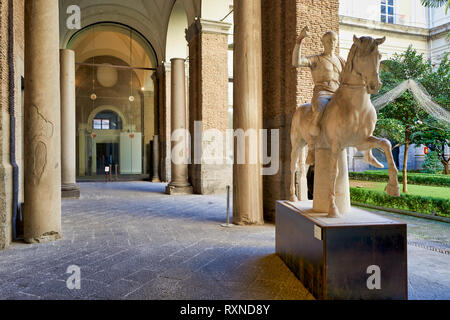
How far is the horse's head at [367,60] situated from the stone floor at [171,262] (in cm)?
199

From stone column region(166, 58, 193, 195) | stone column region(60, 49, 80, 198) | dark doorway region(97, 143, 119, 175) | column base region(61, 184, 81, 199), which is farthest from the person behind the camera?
dark doorway region(97, 143, 119, 175)

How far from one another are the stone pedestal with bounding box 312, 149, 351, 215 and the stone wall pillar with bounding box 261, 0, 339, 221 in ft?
8.02

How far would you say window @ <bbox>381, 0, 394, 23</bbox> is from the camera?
682 inches

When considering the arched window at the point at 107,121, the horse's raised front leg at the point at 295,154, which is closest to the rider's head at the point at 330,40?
the horse's raised front leg at the point at 295,154

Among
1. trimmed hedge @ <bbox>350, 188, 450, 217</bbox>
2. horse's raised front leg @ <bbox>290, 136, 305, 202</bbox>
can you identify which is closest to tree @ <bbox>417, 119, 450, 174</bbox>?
trimmed hedge @ <bbox>350, 188, 450, 217</bbox>

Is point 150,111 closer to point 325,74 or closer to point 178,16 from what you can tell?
point 178,16

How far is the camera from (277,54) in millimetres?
6418

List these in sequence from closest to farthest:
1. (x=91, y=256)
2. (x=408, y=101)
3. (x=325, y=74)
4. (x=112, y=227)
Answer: (x=325, y=74), (x=91, y=256), (x=112, y=227), (x=408, y=101)

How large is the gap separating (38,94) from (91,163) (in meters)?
16.7

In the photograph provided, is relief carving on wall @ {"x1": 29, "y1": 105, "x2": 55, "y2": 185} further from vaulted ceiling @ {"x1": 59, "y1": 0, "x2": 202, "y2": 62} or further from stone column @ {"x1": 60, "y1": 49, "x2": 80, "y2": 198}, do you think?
vaulted ceiling @ {"x1": 59, "y1": 0, "x2": 202, "y2": 62}

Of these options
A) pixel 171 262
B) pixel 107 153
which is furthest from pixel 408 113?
pixel 107 153

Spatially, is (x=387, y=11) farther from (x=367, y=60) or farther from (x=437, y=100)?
(x=367, y=60)

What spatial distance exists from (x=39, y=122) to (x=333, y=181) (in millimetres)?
4301
